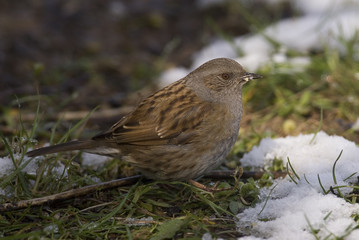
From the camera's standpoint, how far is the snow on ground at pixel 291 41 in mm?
6137

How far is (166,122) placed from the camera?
4.07m

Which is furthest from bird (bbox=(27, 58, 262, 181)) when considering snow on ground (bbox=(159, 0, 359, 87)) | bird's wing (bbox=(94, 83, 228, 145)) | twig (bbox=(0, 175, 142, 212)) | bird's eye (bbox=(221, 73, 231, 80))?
snow on ground (bbox=(159, 0, 359, 87))

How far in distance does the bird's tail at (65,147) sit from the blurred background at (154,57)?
58 centimetres

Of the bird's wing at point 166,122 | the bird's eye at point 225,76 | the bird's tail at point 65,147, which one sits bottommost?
the bird's tail at point 65,147

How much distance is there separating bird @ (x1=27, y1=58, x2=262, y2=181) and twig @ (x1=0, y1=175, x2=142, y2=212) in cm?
15

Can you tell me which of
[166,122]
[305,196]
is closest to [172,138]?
[166,122]

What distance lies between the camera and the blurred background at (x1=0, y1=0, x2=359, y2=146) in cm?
548

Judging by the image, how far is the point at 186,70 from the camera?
7086 mm

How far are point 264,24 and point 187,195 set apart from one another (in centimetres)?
383

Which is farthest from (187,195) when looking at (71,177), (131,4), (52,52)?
(131,4)

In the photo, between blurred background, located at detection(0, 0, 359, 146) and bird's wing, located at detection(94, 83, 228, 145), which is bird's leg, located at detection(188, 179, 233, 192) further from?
blurred background, located at detection(0, 0, 359, 146)

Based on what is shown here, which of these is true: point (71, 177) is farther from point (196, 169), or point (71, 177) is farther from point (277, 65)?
point (277, 65)

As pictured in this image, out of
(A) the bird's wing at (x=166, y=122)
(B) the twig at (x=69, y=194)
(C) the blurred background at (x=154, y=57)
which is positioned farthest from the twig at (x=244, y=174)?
(C) the blurred background at (x=154, y=57)

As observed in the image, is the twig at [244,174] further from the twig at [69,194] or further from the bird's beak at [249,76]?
the bird's beak at [249,76]
